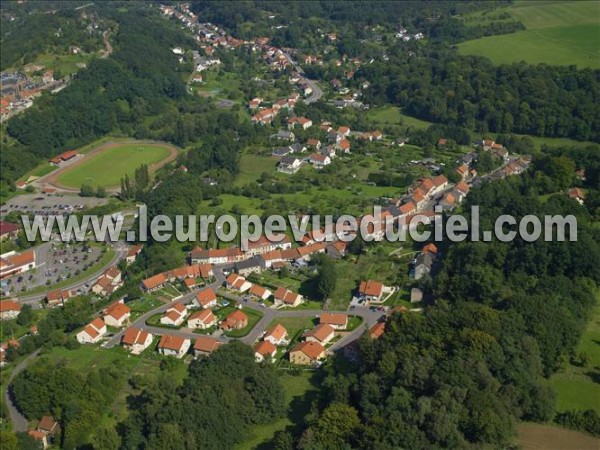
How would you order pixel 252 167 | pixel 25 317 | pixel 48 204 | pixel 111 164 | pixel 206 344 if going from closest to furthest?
pixel 206 344
pixel 25 317
pixel 48 204
pixel 252 167
pixel 111 164

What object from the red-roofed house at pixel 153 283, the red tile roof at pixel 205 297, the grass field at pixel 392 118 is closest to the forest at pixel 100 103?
the grass field at pixel 392 118

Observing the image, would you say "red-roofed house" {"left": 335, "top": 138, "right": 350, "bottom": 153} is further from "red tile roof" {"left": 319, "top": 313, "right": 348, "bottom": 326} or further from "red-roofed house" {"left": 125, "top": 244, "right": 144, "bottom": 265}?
"red tile roof" {"left": 319, "top": 313, "right": 348, "bottom": 326}

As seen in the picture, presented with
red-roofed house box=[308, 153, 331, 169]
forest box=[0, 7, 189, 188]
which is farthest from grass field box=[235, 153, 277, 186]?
forest box=[0, 7, 189, 188]

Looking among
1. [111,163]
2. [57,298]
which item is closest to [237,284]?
[57,298]

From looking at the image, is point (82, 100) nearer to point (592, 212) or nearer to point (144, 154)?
point (144, 154)

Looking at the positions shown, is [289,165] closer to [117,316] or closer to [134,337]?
[117,316]

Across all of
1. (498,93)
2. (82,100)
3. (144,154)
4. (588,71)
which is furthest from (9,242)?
(588,71)
